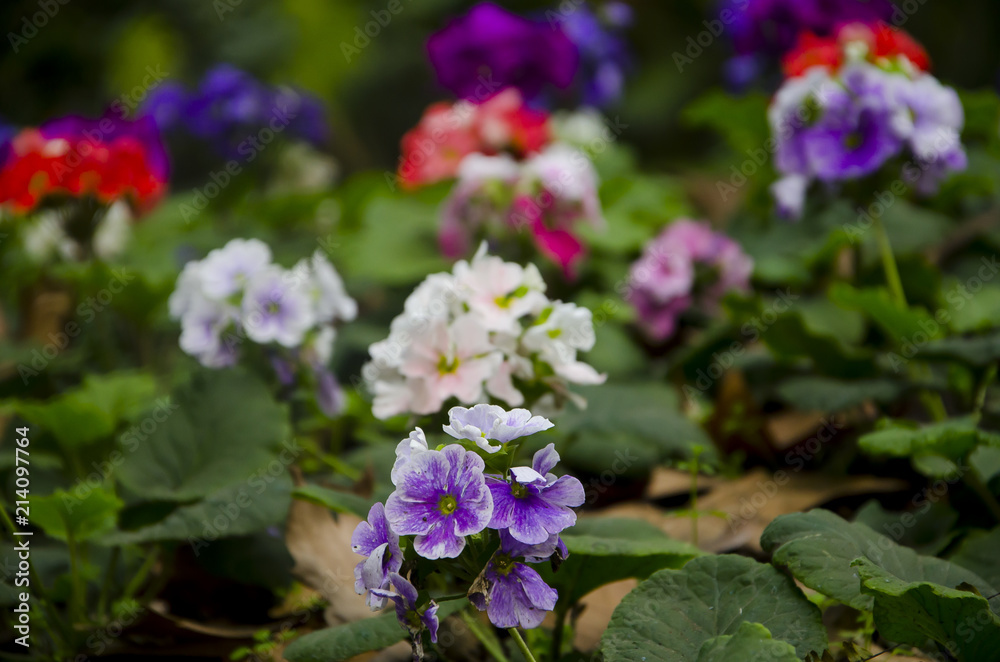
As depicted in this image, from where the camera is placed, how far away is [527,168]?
220 cm

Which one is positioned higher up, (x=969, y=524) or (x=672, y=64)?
(x=969, y=524)

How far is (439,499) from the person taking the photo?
85cm

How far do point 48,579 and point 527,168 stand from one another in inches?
56.5

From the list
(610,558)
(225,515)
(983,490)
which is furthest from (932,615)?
(225,515)

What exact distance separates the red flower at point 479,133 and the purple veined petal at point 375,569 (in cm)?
191

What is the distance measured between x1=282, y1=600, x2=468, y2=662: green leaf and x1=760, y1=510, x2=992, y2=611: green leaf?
454 millimetres

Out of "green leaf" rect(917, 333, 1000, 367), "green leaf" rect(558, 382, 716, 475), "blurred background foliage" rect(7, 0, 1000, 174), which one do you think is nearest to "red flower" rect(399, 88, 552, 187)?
"green leaf" rect(558, 382, 716, 475)

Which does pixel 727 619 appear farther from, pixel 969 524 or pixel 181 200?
pixel 181 200

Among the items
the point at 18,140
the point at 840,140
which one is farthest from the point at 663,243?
the point at 18,140

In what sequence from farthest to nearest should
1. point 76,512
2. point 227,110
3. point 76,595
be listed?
point 227,110 → point 76,595 → point 76,512

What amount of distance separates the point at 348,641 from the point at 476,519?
239 mm

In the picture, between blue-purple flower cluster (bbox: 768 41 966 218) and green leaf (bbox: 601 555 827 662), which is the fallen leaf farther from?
blue-purple flower cluster (bbox: 768 41 966 218)

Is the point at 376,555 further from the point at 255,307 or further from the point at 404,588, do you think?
the point at 255,307

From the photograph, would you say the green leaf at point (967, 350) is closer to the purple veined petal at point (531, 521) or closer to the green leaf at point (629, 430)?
the green leaf at point (629, 430)
